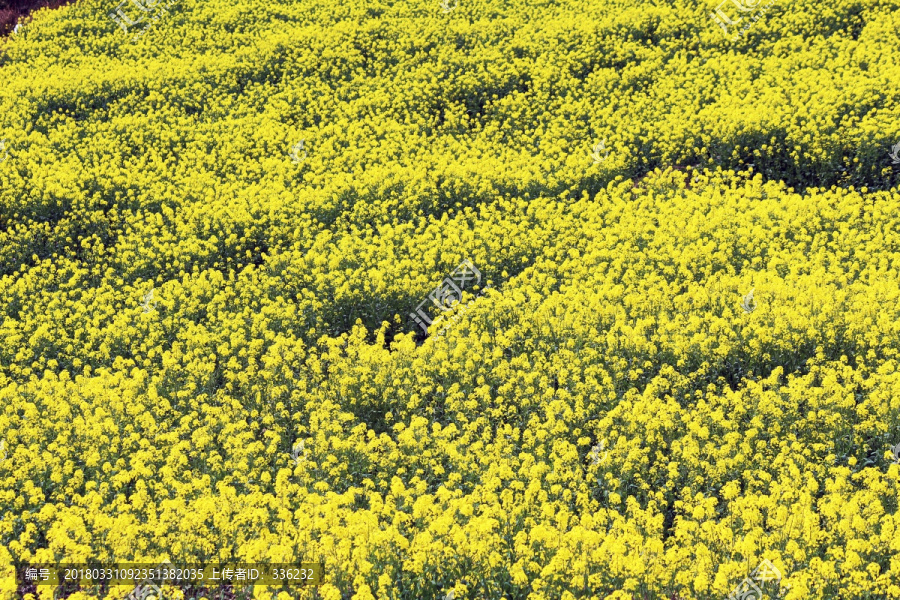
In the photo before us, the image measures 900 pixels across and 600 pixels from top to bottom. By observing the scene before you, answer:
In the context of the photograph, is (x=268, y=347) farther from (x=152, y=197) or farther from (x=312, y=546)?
(x=152, y=197)

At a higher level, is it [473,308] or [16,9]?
[16,9]

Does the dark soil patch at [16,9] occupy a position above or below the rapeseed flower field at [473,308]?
above

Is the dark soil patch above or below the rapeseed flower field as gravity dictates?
above

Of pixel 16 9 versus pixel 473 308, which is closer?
pixel 473 308

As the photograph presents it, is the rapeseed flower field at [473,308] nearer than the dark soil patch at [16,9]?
Yes

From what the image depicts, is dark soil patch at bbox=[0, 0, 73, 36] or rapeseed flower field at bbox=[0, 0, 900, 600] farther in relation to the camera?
dark soil patch at bbox=[0, 0, 73, 36]
